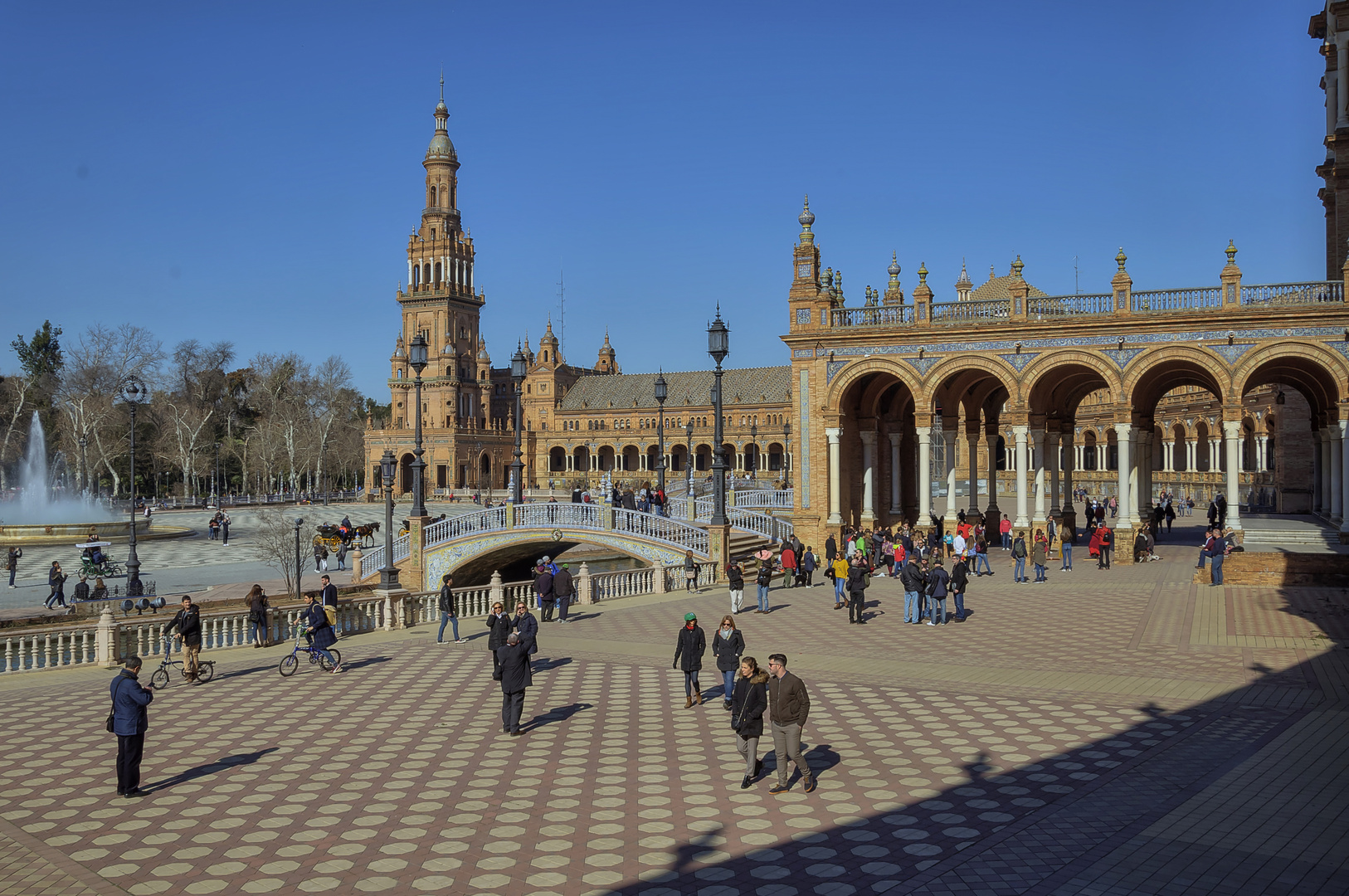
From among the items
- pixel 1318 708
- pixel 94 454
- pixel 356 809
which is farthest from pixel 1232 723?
pixel 94 454

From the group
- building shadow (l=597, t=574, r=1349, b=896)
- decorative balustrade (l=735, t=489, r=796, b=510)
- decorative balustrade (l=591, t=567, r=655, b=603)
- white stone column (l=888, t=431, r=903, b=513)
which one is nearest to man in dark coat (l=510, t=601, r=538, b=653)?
building shadow (l=597, t=574, r=1349, b=896)

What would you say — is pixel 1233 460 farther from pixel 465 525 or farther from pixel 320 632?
pixel 320 632

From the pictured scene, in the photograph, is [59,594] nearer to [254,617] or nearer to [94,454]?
[254,617]

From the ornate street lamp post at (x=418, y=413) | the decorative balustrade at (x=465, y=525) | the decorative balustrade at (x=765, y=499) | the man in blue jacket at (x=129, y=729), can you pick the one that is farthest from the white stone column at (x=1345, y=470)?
the man in blue jacket at (x=129, y=729)

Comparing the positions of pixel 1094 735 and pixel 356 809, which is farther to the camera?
pixel 1094 735

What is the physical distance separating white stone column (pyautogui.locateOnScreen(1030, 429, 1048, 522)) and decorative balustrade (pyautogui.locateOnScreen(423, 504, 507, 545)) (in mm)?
17014

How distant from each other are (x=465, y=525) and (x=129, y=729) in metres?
24.0

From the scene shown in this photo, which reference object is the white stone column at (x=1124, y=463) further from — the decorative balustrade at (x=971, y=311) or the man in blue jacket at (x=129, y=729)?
the man in blue jacket at (x=129, y=729)

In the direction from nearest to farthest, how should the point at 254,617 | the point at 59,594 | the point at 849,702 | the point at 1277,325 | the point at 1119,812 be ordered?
the point at 1119,812, the point at 849,702, the point at 254,617, the point at 1277,325, the point at 59,594

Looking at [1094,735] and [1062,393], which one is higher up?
[1062,393]

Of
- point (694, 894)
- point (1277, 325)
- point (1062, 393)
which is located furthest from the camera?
point (1062, 393)

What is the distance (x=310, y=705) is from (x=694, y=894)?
29.7 ft

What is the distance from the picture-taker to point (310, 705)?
1556cm

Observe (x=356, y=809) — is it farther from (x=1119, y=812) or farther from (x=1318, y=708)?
(x=1318, y=708)
